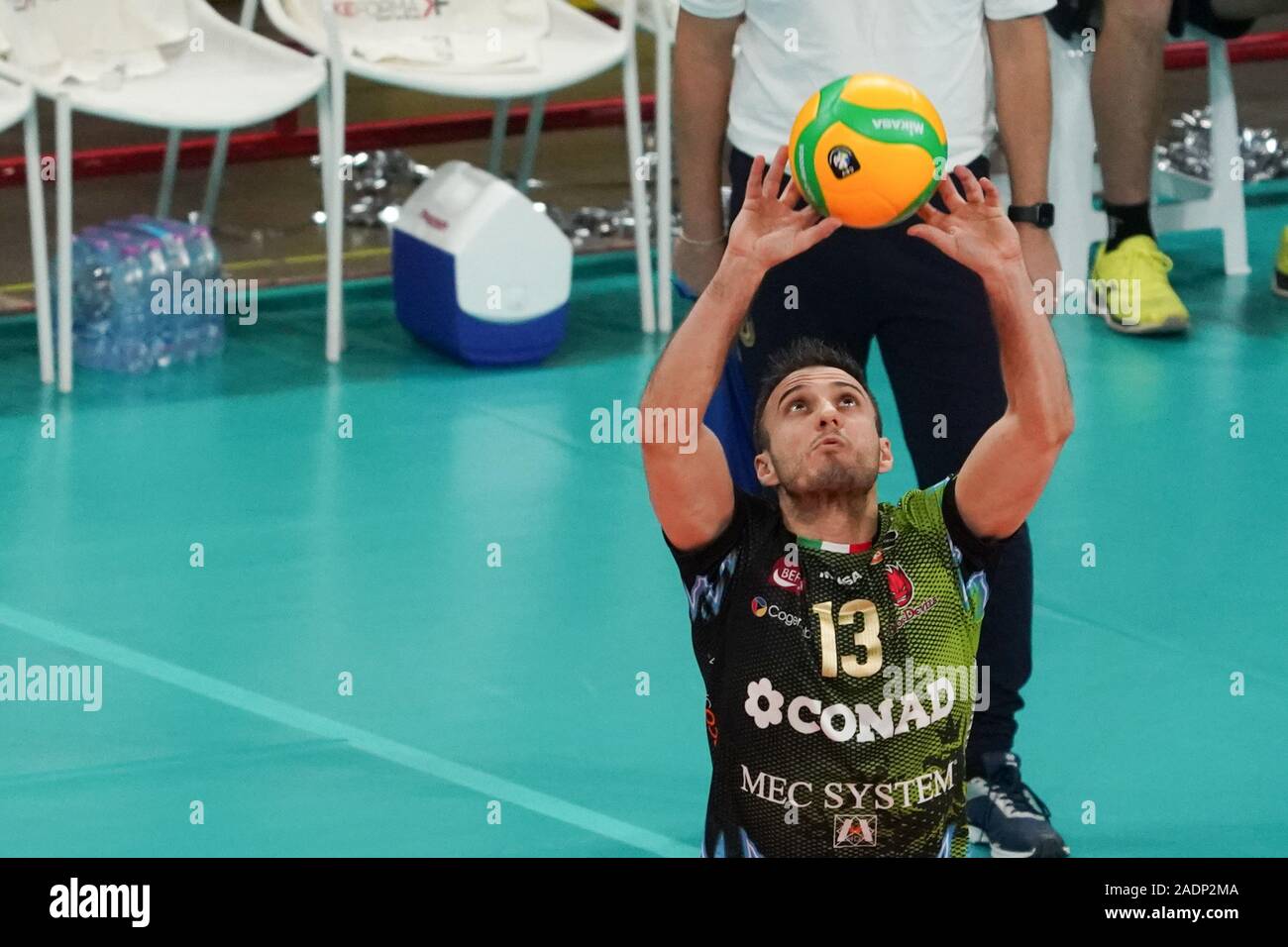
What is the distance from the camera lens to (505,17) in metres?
6.59

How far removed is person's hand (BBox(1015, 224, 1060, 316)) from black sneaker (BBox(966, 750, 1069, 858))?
2.40 feet

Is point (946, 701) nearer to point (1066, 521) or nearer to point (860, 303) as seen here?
point (860, 303)

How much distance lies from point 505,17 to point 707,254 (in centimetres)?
322

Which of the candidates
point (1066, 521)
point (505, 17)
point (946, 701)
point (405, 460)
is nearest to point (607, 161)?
point (505, 17)

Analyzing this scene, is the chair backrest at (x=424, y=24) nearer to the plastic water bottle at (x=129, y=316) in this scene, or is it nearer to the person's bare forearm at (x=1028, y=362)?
the plastic water bottle at (x=129, y=316)

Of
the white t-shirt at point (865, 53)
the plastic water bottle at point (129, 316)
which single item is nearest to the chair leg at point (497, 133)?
the plastic water bottle at point (129, 316)

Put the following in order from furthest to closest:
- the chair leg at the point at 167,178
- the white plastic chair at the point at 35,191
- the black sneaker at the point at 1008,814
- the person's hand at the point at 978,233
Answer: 1. the chair leg at the point at 167,178
2. the white plastic chair at the point at 35,191
3. the black sneaker at the point at 1008,814
4. the person's hand at the point at 978,233

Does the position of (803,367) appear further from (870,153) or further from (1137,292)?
(1137,292)

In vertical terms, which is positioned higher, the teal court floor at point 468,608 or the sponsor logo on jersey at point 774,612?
the sponsor logo on jersey at point 774,612

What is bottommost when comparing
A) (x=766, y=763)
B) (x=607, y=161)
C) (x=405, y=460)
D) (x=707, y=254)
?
(x=607, y=161)

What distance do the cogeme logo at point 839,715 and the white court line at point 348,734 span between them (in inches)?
28.3

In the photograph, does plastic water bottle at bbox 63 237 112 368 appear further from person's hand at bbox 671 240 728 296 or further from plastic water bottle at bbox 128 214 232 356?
person's hand at bbox 671 240 728 296

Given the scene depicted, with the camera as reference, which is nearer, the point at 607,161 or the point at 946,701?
the point at 946,701

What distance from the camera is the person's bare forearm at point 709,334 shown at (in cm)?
282
